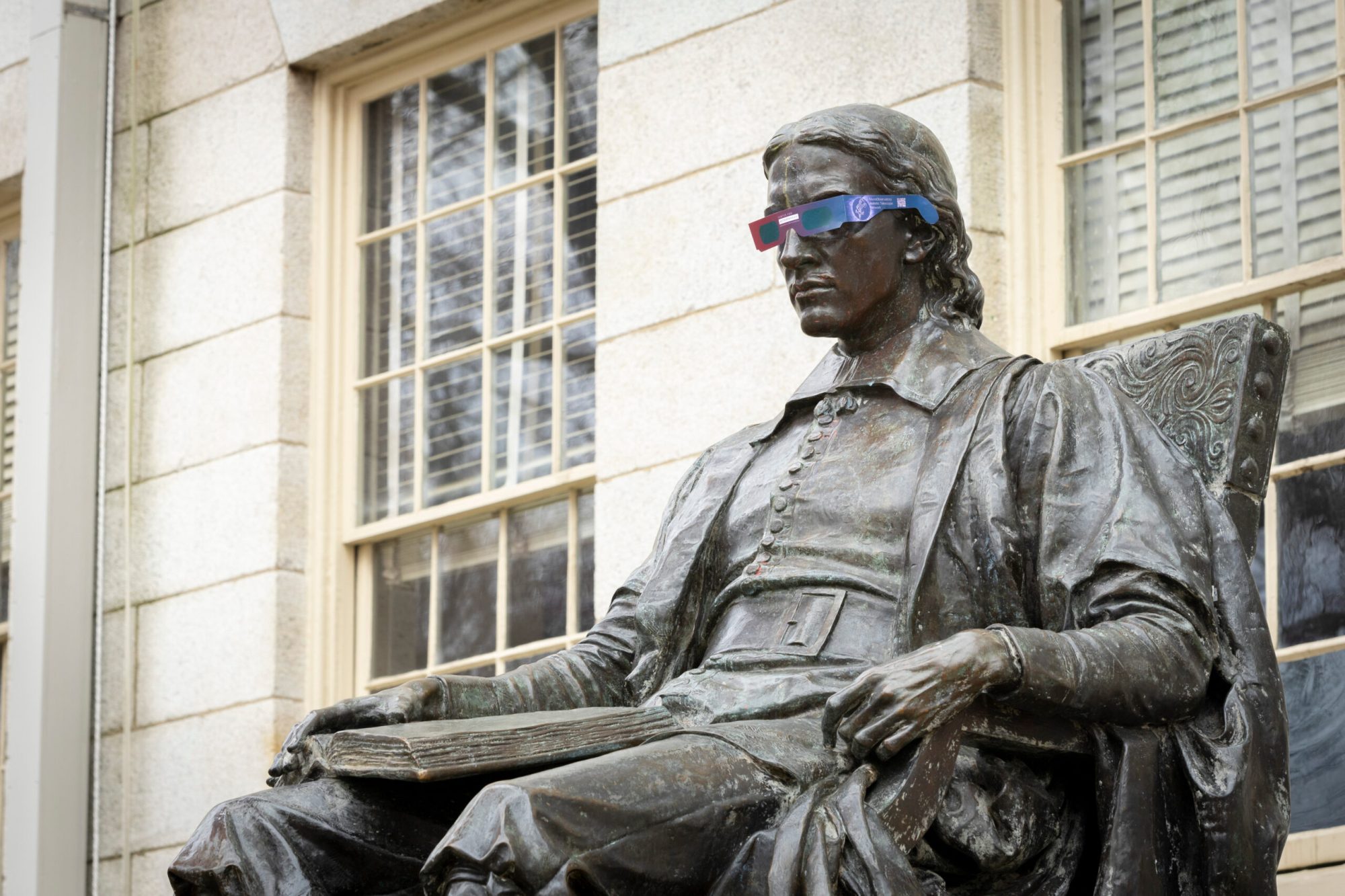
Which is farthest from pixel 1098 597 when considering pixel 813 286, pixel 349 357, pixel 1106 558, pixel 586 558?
pixel 349 357

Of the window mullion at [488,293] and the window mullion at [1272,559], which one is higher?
the window mullion at [488,293]

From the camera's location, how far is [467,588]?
8859 millimetres

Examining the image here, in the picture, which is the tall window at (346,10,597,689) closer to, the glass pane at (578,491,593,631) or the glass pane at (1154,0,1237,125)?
the glass pane at (578,491,593,631)

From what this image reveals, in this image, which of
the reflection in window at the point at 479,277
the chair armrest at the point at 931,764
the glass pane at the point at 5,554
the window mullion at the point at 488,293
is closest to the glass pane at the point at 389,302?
the reflection in window at the point at 479,277

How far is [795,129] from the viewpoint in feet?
16.8

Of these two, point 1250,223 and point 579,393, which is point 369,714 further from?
point 579,393

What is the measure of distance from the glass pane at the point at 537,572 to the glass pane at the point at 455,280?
68 centimetres

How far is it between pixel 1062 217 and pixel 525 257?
2.13m

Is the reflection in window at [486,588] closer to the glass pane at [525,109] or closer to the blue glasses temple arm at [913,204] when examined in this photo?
the glass pane at [525,109]

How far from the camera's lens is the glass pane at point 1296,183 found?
22.3 feet

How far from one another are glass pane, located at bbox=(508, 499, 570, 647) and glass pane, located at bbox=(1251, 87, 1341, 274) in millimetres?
2515

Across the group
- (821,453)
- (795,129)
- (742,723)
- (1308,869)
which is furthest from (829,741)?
(1308,869)

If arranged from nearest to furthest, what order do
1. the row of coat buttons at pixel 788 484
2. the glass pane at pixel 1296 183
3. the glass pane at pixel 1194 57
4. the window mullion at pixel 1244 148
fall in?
the row of coat buttons at pixel 788 484, the glass pane at pixel 1296 183, the window mullion at pixel 1244 148, the glass pane at pixel 1194 57

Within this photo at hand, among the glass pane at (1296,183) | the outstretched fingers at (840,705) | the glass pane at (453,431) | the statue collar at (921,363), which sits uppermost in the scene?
the glass pane at (1296,183)
